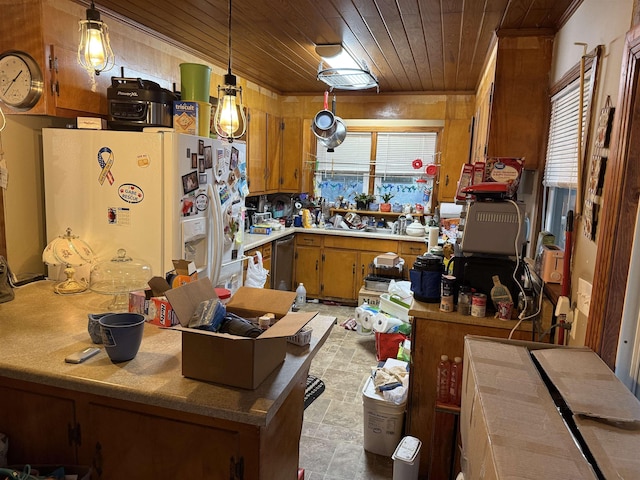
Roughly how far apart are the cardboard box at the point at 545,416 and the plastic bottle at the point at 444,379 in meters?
0.67

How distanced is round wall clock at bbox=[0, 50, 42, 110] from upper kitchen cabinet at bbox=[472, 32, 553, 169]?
2.54m

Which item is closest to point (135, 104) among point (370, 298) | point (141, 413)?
point (141, 413)

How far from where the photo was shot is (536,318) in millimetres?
2064

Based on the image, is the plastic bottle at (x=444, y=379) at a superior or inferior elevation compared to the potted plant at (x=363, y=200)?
inferior

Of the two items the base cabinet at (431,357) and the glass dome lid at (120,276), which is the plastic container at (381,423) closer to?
the base cabinet at (431,357)

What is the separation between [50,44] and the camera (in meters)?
2.33

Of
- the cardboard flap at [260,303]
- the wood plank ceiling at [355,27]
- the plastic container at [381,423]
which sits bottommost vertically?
the plastic container at [381,423]

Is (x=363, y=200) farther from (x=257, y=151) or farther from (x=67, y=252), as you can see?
(x=67, y=252)

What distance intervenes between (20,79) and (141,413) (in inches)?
78.1

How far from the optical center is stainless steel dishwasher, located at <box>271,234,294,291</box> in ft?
15.2

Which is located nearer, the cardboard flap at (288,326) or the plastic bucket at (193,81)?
the cardboard flap at (288,326)

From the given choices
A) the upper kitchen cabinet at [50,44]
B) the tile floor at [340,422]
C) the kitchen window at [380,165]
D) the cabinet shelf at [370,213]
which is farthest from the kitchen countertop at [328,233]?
the upper kitchen cabinet at [50,44]

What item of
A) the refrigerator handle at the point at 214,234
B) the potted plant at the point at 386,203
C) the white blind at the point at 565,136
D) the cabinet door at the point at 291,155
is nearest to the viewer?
the white blind at the point at 565,136

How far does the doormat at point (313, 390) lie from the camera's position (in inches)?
116
